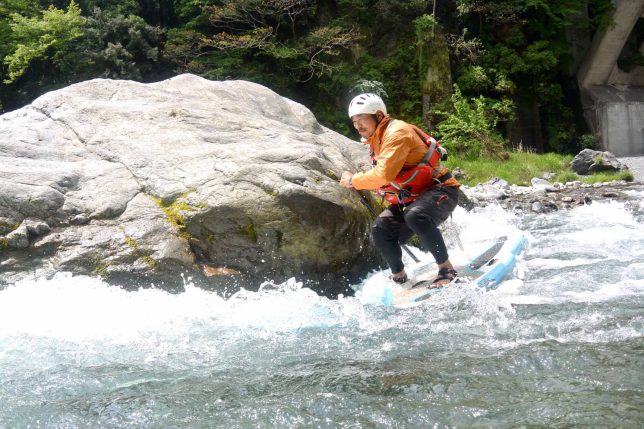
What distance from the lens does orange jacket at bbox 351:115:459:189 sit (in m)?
5.62

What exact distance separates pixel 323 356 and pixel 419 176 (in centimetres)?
215

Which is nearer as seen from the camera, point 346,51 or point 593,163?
point 593,163

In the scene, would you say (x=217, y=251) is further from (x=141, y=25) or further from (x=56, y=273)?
(x=141, y=25)

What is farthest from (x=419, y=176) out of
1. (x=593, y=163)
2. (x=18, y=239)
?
(x=593, y=163)

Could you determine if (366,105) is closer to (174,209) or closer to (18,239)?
(174,209)

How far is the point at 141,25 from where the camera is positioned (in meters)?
22.6

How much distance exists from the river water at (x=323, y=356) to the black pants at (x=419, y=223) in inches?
19.8

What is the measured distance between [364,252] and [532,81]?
718 inches

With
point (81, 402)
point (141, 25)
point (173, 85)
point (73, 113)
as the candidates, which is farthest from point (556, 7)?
point (81, 402)

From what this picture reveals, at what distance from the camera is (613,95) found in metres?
23.8

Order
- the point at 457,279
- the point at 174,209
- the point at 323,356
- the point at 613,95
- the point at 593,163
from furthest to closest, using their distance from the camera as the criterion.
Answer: the point at 613,95 < the point at 593,163 < the point at 174,209 < the point at 457,279 < the point at 323,356

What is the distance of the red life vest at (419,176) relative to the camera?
233 inches

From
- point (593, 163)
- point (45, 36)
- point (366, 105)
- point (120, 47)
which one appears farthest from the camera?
point (120, 47)

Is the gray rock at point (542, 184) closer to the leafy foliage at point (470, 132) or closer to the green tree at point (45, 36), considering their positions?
the leafy foliage at point (470, 132)
